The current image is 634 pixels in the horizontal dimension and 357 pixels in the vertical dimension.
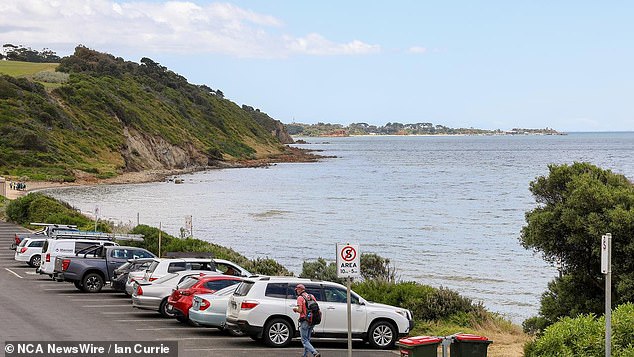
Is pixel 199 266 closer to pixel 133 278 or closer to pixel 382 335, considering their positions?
pixel 133 278

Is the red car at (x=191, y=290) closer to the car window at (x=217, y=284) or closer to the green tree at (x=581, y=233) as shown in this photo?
the car window at (x=217, y=284)

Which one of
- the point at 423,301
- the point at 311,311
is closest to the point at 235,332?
the point at 311,311

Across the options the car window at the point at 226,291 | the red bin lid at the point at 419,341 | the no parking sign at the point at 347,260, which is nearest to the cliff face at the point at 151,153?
the car window at the point at 226,291

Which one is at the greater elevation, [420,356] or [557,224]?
[557,224]

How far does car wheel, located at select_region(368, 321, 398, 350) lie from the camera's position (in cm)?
2053

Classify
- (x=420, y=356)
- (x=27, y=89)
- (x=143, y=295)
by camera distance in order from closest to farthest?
(x=420, y=356)
(x=143, y=295)
(x=27, y=89)

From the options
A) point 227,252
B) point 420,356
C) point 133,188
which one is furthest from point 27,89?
point 420,356

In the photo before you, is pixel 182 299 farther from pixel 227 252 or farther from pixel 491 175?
pixel 491 175

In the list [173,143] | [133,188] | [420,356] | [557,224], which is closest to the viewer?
[420,356]

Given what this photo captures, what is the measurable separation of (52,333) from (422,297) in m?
9.67

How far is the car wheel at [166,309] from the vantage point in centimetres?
2319

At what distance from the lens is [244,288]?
20.4m

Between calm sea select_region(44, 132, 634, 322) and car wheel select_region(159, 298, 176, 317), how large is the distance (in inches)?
486

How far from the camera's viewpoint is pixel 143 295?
79.5 ft
